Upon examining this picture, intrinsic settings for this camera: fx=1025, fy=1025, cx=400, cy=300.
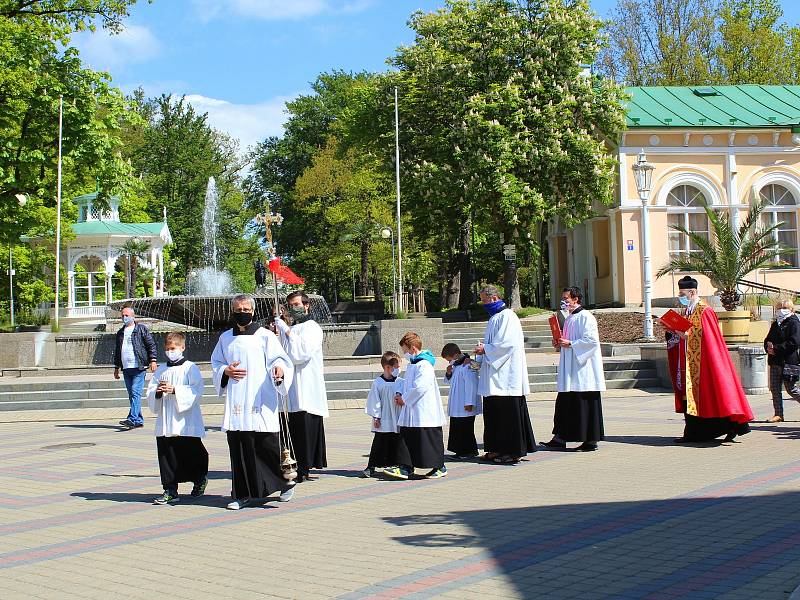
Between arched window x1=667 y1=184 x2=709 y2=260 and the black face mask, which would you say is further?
arched window x1=667 y1=184 x2=709 y2=260

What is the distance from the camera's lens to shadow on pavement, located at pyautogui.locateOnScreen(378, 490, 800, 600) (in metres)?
6.06

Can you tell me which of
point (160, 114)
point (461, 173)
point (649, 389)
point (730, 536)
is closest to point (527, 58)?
point (461, 173)

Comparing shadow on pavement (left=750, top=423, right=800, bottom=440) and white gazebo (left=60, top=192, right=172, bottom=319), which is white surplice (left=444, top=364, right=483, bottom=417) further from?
white gazebo (left=60, top=192, right=172, bottom=319)

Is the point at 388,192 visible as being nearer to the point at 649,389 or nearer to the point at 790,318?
the point at 649,389

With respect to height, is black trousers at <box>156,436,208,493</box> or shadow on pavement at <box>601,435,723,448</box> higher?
black trousers at <box>156,436,208,493</box>

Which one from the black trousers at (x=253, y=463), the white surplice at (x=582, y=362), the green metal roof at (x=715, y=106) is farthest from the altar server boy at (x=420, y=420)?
the green metal roof at (x=715, y=106)

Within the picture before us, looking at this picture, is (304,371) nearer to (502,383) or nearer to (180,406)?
(180,406)

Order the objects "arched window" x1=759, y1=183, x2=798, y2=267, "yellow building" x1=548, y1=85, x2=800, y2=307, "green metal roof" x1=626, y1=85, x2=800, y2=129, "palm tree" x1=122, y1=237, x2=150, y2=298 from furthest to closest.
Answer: "palm tree" x1=122, y1=237, x2=150, y2=298 < "green metal roof" x1=626, y1=85, x2=800, y2=129 < "arched window" x1=759, y1=183, x2=798, y2=267 < "yellow building" x1=548, y1=85, x2=800, y2=307

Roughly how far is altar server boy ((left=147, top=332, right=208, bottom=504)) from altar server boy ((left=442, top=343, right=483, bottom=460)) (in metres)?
3.28

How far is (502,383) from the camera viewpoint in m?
11.5

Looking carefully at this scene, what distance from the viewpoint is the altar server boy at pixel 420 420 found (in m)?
10.5

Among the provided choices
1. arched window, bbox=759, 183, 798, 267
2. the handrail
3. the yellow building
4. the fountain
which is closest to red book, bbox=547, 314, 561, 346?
the fountain

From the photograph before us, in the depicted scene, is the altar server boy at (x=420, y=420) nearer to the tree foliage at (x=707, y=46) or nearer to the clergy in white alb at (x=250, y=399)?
the clergy in white alb at (x=250, y=399)

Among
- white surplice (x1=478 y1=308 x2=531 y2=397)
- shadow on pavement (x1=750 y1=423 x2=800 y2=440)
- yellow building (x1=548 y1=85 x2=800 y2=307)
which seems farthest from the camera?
yellow building (x1=548 y1=85 x2=800 y2=307)
